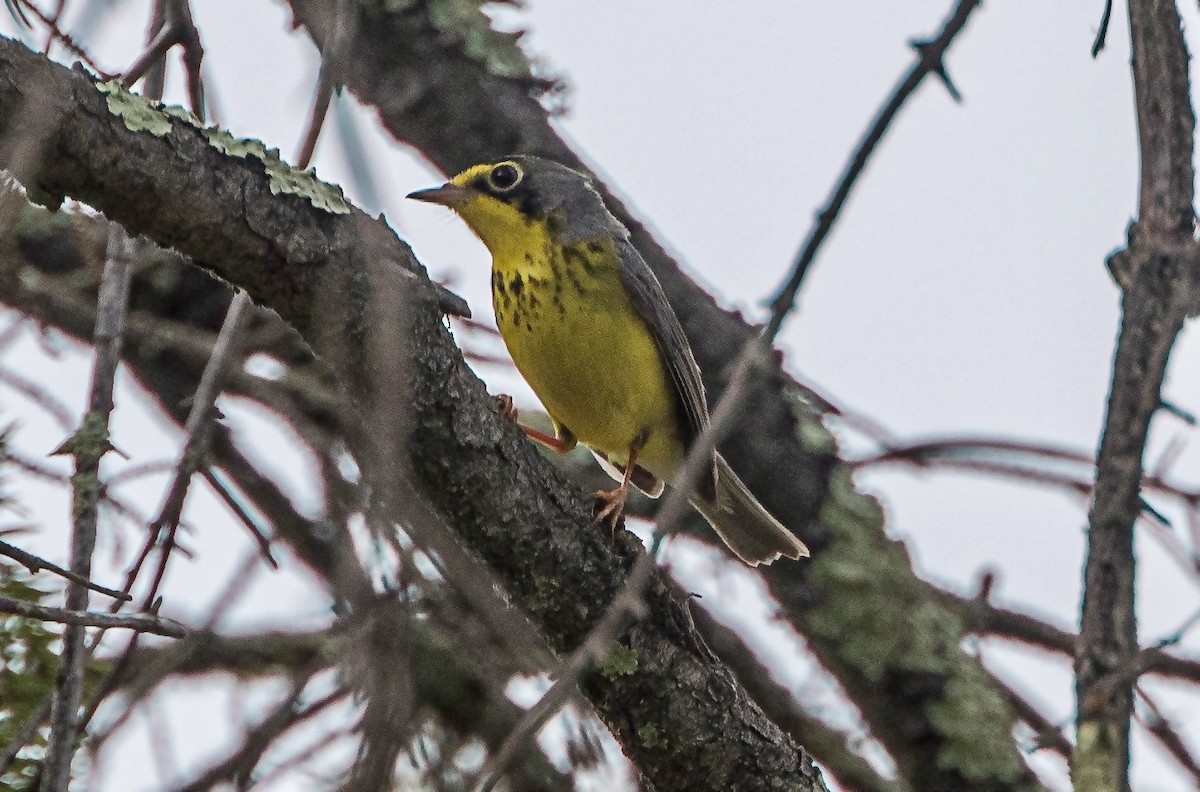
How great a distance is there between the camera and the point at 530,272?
515 centimetres

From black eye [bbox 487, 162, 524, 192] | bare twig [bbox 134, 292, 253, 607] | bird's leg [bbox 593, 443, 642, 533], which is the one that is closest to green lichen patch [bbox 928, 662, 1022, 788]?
bird's leg [bbox 593, 443, 642, 533]

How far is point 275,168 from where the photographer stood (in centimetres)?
305

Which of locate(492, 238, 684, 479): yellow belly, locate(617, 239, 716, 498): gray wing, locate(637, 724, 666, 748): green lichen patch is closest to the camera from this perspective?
locate(637, 724, 666, 748): green lichen patch

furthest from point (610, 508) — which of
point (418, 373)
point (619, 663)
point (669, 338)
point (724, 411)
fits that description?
point (724, 411)

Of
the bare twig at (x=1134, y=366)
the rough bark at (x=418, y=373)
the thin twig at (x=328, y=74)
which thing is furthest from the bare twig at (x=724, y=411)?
the bare twig at (x=1134, y=366)

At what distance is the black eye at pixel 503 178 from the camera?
17.7ft

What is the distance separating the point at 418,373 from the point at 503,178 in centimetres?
237

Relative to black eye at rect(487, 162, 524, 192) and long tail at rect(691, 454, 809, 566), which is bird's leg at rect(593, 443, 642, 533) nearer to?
long tail at rect(691, 454, 809, 566)

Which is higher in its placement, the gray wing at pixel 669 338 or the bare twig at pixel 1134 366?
the gray wing at pixel 669 338

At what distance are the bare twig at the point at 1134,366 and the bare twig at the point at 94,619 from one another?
1748 mm

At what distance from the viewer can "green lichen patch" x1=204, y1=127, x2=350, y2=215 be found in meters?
3.03

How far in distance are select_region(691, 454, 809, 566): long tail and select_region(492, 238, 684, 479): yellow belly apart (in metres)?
0.38

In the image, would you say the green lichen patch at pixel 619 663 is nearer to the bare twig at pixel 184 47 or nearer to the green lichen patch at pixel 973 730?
the bare twig at pixel 184 47

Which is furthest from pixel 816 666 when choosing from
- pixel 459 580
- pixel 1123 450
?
pixel 459 580
